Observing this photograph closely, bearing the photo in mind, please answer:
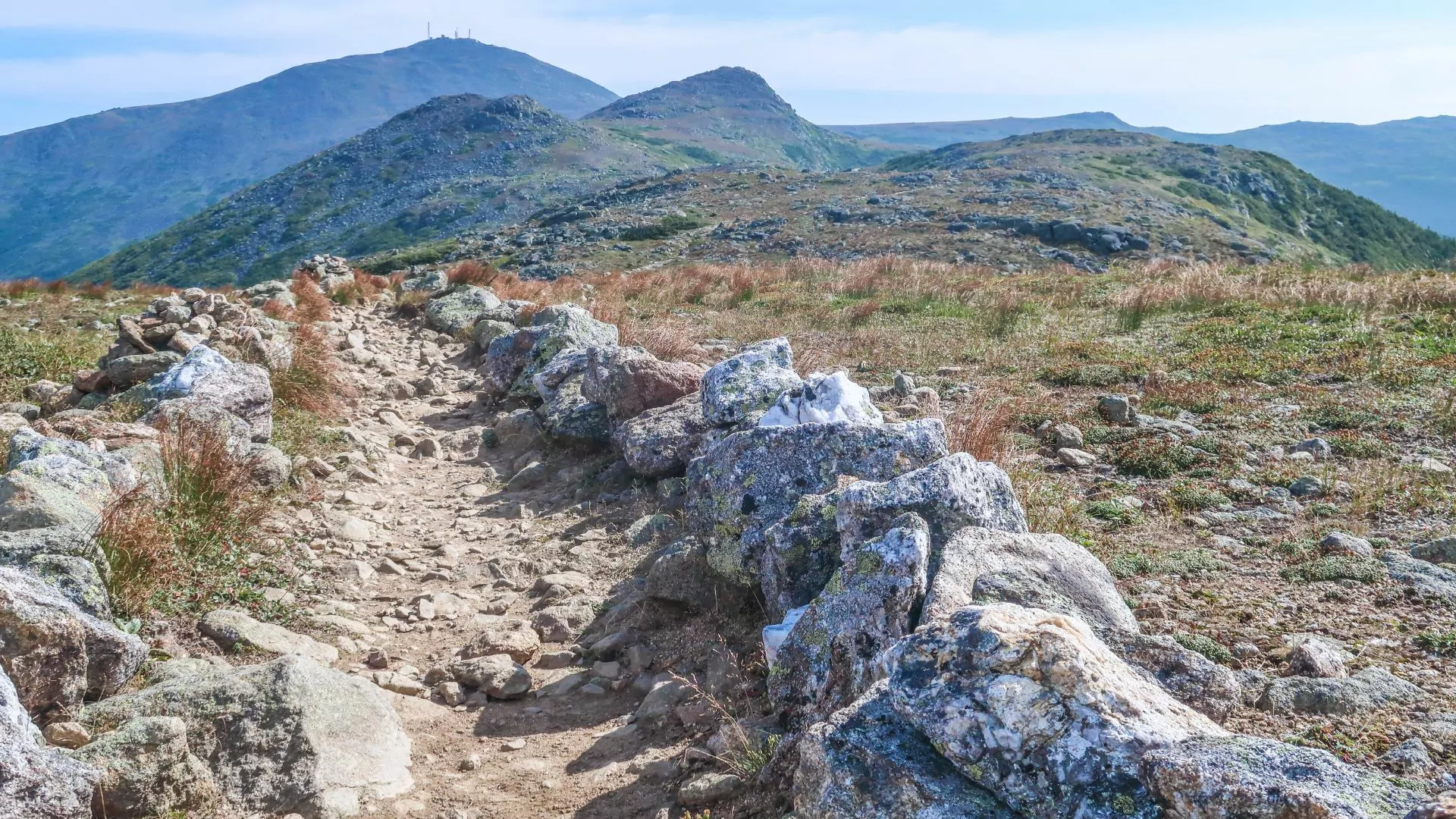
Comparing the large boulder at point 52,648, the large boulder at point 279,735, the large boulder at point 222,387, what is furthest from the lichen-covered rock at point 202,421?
the large boulder at point 279,735

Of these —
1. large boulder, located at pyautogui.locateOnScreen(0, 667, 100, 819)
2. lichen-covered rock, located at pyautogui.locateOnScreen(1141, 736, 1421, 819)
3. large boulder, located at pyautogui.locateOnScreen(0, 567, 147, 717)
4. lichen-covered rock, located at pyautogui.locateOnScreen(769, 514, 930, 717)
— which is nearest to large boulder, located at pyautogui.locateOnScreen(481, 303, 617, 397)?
large boulder, located at pyautogui.locateOnScreen(0, 567, 147, 717)

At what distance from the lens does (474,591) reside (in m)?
6.13

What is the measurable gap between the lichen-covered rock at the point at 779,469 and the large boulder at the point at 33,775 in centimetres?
322

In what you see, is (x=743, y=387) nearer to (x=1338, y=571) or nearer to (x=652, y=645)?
(x=652, y=645)

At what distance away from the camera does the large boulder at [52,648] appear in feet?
11.1

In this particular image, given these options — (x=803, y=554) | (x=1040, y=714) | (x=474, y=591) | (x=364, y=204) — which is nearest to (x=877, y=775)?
(x=1040, y=714)

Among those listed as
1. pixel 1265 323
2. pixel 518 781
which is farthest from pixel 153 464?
pixel 1265 323

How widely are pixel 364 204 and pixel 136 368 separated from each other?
184947 mm

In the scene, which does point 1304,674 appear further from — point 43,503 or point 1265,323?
point 1265,323

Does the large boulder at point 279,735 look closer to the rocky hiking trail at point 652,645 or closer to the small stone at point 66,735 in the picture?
the rocky hiking trail at point 652,645

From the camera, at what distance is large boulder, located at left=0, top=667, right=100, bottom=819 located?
2746 millimetres

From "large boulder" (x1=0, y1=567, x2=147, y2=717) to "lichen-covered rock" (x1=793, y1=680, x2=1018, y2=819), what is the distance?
3.10 meters

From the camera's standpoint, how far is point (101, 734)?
11.1 feet

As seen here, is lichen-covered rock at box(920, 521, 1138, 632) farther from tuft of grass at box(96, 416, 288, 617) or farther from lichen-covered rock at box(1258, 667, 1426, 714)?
tuft of grass at box(96, 416, 288, 617)
